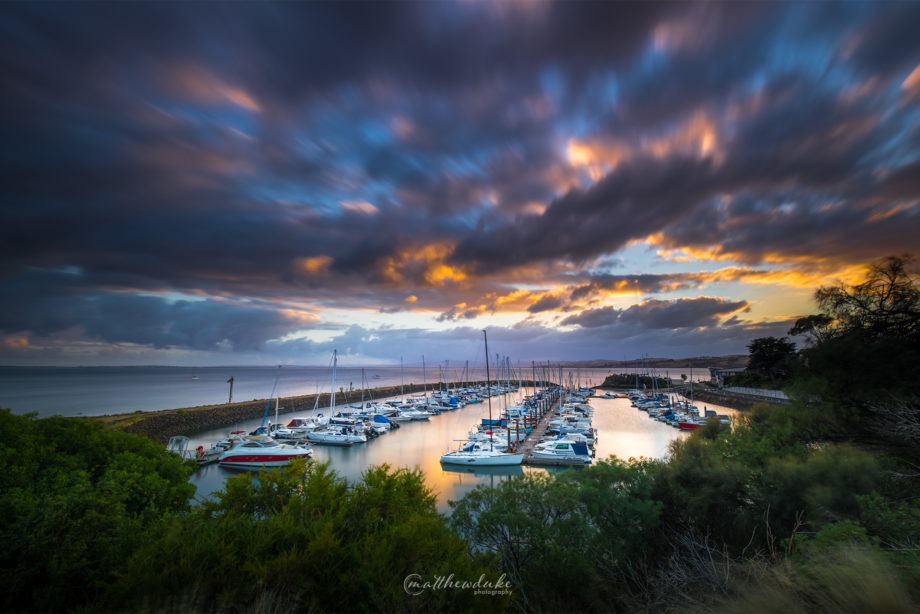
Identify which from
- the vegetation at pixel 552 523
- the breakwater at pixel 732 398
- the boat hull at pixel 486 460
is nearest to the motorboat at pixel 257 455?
the boat hull at pixel 486 460

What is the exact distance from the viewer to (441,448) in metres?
34.0

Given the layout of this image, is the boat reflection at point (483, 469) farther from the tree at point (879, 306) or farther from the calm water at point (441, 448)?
the tree at point (879, 306)

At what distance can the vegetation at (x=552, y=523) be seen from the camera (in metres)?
4.21

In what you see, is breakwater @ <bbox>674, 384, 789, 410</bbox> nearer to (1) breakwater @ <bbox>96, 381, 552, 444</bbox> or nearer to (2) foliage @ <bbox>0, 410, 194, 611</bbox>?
(2) foliage @ <bbox>0, 410, 194, 611</bbox>

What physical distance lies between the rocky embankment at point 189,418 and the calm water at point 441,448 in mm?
2094

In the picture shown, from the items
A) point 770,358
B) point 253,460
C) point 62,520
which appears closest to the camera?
point 62,520

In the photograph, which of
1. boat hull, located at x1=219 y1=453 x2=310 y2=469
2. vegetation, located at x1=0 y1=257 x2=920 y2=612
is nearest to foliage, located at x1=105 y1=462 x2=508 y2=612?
vegetation, located at x1=0 y1=257 x2=920 y2=612

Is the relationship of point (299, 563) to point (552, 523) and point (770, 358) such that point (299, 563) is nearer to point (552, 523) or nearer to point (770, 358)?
point (552, 523)

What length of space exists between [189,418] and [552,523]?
45081 mm

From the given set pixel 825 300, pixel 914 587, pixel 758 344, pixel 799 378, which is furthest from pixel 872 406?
pixel 758 344

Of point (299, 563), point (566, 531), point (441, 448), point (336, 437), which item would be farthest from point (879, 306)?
point (336, 437)

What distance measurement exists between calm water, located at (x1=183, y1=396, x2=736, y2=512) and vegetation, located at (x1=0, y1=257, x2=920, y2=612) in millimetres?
8451

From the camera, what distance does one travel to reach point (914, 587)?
Result: 169 inches

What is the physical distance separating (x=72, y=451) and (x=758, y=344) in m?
70.6
